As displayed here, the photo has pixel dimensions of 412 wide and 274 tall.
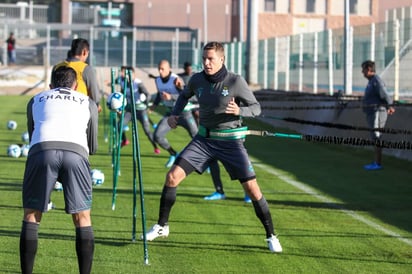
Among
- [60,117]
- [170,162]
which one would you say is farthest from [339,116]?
[60,117]

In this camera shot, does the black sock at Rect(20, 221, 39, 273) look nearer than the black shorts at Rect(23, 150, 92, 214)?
No

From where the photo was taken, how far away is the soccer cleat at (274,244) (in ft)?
30.4

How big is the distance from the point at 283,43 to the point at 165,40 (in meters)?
24.4

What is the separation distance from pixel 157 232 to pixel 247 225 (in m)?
1.54

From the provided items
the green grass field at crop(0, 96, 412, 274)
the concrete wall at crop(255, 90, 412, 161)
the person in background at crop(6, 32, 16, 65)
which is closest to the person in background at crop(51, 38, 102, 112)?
the green grass field at crop(0, 96, 412, 274)

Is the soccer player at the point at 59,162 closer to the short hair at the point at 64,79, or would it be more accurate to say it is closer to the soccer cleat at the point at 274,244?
the short hair at the point at 64,79

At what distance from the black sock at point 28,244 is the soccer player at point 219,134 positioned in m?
2.27

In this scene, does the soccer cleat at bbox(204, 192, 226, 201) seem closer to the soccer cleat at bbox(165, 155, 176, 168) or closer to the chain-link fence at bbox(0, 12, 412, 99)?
the soccer cleat at bbox(165, 155, 176, 168)

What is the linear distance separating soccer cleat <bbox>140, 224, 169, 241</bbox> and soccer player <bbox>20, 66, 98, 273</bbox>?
226 centimetres

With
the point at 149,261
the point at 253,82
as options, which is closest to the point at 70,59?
the point at 149,261

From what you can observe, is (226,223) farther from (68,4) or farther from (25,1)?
(25,1)

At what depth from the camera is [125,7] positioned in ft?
233

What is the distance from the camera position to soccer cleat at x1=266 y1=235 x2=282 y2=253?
9.27 metres

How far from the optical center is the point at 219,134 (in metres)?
9.41
